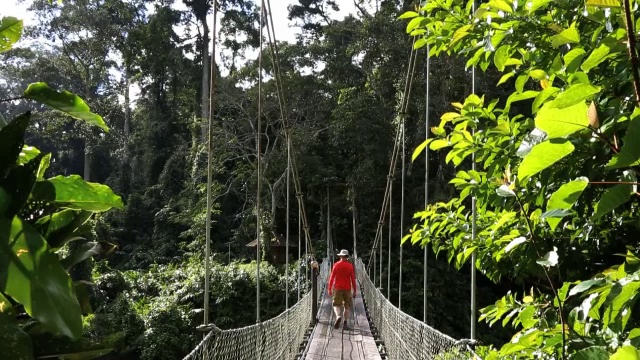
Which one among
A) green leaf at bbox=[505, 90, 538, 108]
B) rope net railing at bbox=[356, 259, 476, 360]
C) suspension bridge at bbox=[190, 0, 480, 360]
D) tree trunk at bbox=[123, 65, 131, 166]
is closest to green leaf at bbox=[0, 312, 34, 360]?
green leaf at bbox=[505, 90, 538, 108]

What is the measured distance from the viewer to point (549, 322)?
0.81 metres

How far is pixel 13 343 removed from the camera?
0.25 meters

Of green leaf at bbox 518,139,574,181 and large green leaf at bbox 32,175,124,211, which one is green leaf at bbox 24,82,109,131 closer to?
large green leaf at bbox 32,175,124,211

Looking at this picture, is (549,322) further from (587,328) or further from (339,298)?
(339,298)

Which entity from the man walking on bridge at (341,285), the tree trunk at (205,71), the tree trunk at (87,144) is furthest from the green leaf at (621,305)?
the tree trunk at (87,144)

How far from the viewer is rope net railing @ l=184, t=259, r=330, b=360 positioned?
1761 mm

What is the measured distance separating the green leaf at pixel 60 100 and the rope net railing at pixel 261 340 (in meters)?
0.97

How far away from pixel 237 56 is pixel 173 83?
260 centimetres

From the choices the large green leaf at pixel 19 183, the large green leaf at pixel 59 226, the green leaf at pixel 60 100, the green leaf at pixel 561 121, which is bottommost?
the large green leaf at pixel 59 226

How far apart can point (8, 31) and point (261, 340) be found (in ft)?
8.11

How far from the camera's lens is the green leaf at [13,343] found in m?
0.25

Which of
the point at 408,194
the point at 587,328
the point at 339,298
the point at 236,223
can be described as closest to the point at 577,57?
the point at 587,328

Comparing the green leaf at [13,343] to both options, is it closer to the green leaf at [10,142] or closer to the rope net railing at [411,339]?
the green leaf at [10,142]

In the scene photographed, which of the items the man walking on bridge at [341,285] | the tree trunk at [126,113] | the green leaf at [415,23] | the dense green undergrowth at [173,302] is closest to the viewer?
the green leaf at [415,23]
